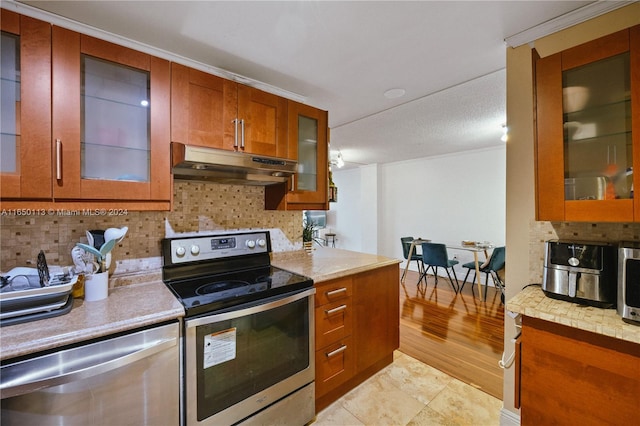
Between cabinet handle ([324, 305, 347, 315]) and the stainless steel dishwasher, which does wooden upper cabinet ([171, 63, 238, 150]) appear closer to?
the stainless steel dishwasher

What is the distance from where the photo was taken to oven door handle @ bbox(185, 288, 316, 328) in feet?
3.86

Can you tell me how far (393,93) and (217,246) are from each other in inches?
75.5

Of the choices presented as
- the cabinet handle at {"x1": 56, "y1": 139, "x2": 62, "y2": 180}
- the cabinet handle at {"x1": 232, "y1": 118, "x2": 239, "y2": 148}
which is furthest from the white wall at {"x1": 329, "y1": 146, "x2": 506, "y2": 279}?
the cabinet handle at {"x1": 56, "y1": 139, "x2": 62, "y2": 180}

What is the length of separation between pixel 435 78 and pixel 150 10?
6.16 feet

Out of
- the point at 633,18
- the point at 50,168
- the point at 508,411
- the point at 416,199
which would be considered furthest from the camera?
the point at 416,199

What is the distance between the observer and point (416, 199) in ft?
18.1

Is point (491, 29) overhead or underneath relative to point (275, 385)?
overhead

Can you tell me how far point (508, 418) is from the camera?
1573 mm

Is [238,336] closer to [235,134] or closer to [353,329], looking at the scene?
[353,329]

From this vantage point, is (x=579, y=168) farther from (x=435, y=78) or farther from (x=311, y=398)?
(x=311, y=398)

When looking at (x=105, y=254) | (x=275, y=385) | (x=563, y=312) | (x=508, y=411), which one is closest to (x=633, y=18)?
(x=563, y=312)

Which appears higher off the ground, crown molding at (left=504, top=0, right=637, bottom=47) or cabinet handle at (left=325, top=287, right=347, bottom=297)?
crown molding at (left=504, top=0, right=637, bottom=47)

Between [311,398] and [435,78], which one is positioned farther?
[435,78]

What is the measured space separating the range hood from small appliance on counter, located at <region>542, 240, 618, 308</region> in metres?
1.56
